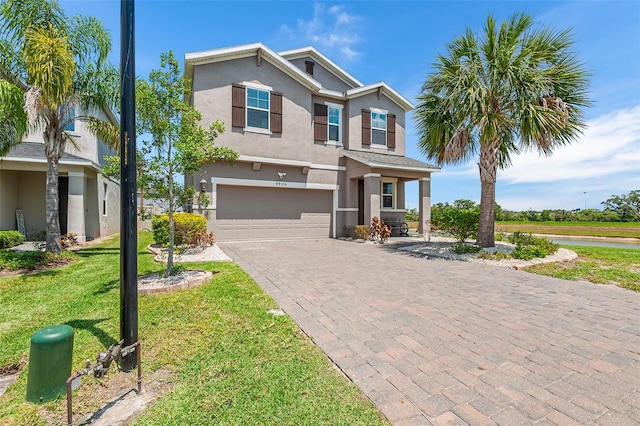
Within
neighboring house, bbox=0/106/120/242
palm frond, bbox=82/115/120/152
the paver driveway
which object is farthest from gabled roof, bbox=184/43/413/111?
the paver driveway

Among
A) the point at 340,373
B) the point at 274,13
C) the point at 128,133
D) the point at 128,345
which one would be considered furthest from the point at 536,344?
the point at 274,13

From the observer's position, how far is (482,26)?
9.63 metres

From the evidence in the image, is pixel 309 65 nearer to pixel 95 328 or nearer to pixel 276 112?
pixel 276 112

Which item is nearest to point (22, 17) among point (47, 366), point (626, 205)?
point (47, 366)

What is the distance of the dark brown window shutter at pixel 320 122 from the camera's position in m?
15.0

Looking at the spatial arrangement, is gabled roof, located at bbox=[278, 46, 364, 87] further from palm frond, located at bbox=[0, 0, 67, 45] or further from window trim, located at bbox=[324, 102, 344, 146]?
Result: palm frond, located at bbox=[0, 0, 67, 45]

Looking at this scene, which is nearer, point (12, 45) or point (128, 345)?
point (128, 345)

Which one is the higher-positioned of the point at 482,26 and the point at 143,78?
the point at 482,26

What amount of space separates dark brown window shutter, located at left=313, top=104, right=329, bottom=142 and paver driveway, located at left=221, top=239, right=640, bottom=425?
9.69 m

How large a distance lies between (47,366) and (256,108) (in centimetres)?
1233

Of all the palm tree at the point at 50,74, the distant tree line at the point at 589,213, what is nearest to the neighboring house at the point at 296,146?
the palm tree at the point at 50,74

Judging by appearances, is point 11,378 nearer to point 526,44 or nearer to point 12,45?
point 12,45

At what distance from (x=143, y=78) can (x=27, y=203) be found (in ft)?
42.1

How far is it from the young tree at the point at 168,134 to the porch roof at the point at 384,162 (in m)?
8.39
